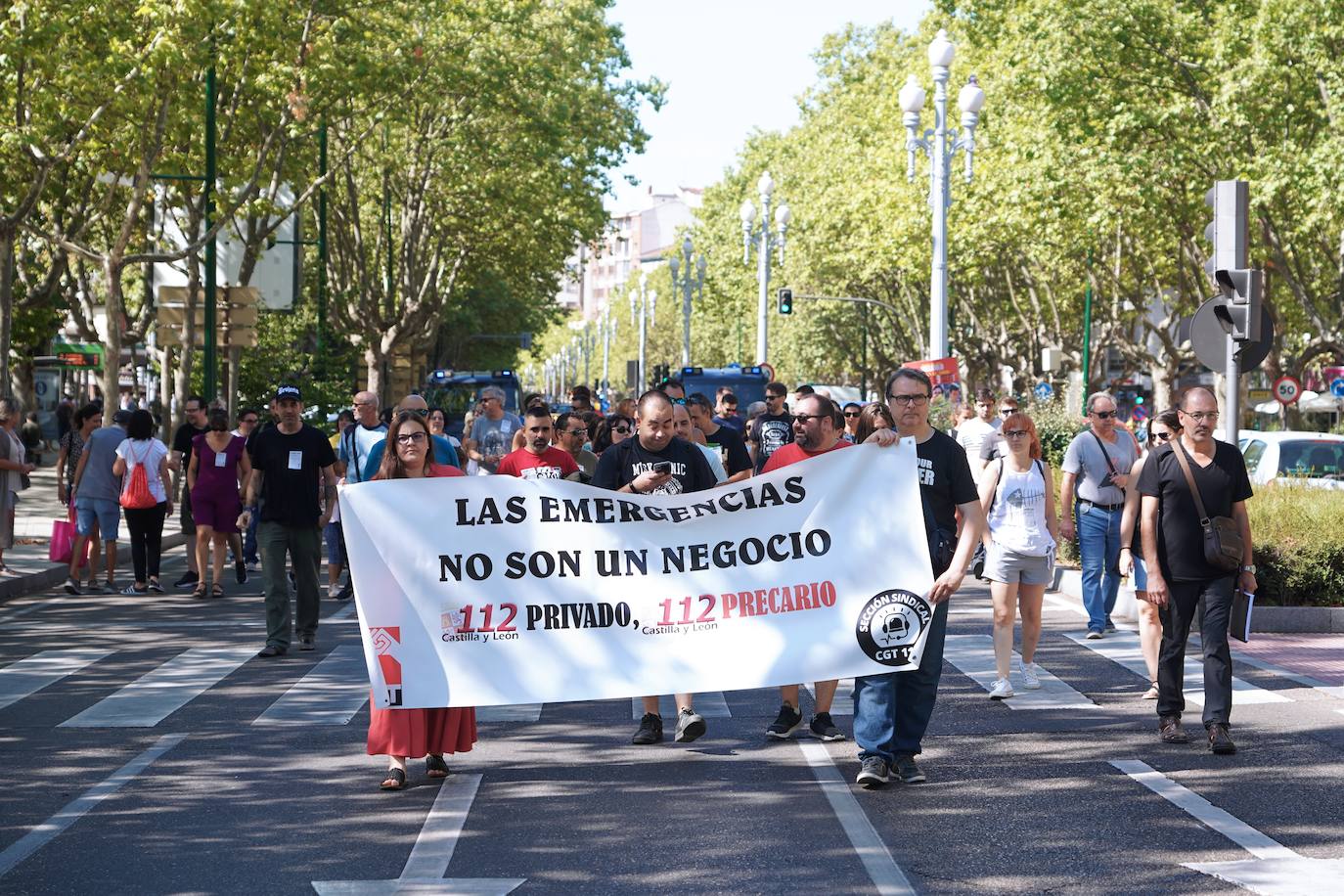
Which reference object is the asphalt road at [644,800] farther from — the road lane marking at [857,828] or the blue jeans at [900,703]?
the blue jeans at [900,703]

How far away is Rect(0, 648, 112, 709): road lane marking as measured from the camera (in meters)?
11.6

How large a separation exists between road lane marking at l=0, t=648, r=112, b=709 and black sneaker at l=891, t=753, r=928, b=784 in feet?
17.6

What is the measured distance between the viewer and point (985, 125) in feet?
147

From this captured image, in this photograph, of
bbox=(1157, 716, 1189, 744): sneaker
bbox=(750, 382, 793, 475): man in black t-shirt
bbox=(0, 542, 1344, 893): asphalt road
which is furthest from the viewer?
bbox=(750, 382, 793, 475): man in black t-shirt

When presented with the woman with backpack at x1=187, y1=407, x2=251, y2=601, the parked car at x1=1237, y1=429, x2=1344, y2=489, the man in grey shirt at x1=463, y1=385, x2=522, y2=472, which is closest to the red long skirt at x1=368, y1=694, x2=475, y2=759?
the woman with backpack at x1=187, y1=407, x2=251, y2=601

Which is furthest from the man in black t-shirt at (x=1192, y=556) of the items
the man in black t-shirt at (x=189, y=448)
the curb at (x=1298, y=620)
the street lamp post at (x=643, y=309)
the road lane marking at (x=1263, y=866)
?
the street lamp post at (x=643, y=309)

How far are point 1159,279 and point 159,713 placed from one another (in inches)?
1532

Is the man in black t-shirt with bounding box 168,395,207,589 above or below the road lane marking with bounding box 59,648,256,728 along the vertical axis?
above

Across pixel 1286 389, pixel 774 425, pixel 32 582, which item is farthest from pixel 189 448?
pixel 1286 389

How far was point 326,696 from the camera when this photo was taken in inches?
446

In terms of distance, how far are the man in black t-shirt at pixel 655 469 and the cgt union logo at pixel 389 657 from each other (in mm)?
1362

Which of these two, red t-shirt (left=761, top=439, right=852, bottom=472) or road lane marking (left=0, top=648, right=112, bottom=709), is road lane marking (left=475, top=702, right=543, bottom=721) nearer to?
red t-shirt (left=761, top=439, right=852, bottom=472)

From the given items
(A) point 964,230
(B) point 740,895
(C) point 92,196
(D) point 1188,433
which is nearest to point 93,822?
(B) point 740,895

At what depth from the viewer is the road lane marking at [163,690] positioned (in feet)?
34.5
